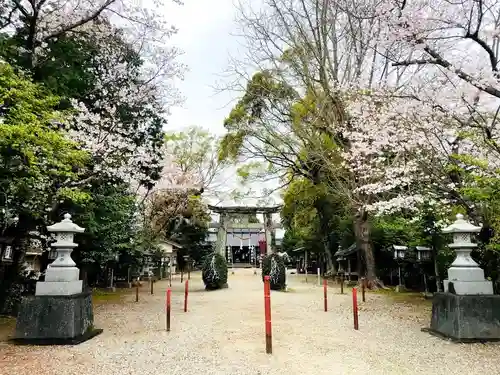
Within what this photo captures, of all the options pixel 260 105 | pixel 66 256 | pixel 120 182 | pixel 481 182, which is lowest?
pixel 66 256

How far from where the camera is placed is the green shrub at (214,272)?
1585cm

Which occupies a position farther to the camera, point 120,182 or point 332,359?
point 120,182

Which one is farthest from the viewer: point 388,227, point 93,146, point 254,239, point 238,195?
point 254,239

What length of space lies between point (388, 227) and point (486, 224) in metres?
8.21

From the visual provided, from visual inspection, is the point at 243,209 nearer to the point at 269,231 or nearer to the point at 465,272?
the point at 269,231

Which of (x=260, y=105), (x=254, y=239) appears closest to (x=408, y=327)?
(x=260, y=105)

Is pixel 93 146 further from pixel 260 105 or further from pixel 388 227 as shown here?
pixel 388 227

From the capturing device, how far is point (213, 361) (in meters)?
A: 5.31

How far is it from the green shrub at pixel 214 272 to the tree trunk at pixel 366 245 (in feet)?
19.0

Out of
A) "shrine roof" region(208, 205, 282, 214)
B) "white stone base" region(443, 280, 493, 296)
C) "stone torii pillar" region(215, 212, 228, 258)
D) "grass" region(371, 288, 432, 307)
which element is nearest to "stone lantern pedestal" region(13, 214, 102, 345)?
"white stone base" region(443, 280, 493, 296)

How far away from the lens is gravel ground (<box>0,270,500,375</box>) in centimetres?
495

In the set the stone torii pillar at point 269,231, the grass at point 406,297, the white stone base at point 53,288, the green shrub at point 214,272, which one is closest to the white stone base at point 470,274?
the grass at point 406,297

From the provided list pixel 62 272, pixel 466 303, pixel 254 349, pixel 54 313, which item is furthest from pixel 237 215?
pixel 466 303

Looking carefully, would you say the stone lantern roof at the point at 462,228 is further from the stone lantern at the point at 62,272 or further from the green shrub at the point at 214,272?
the green shrub at the point at 214,272
